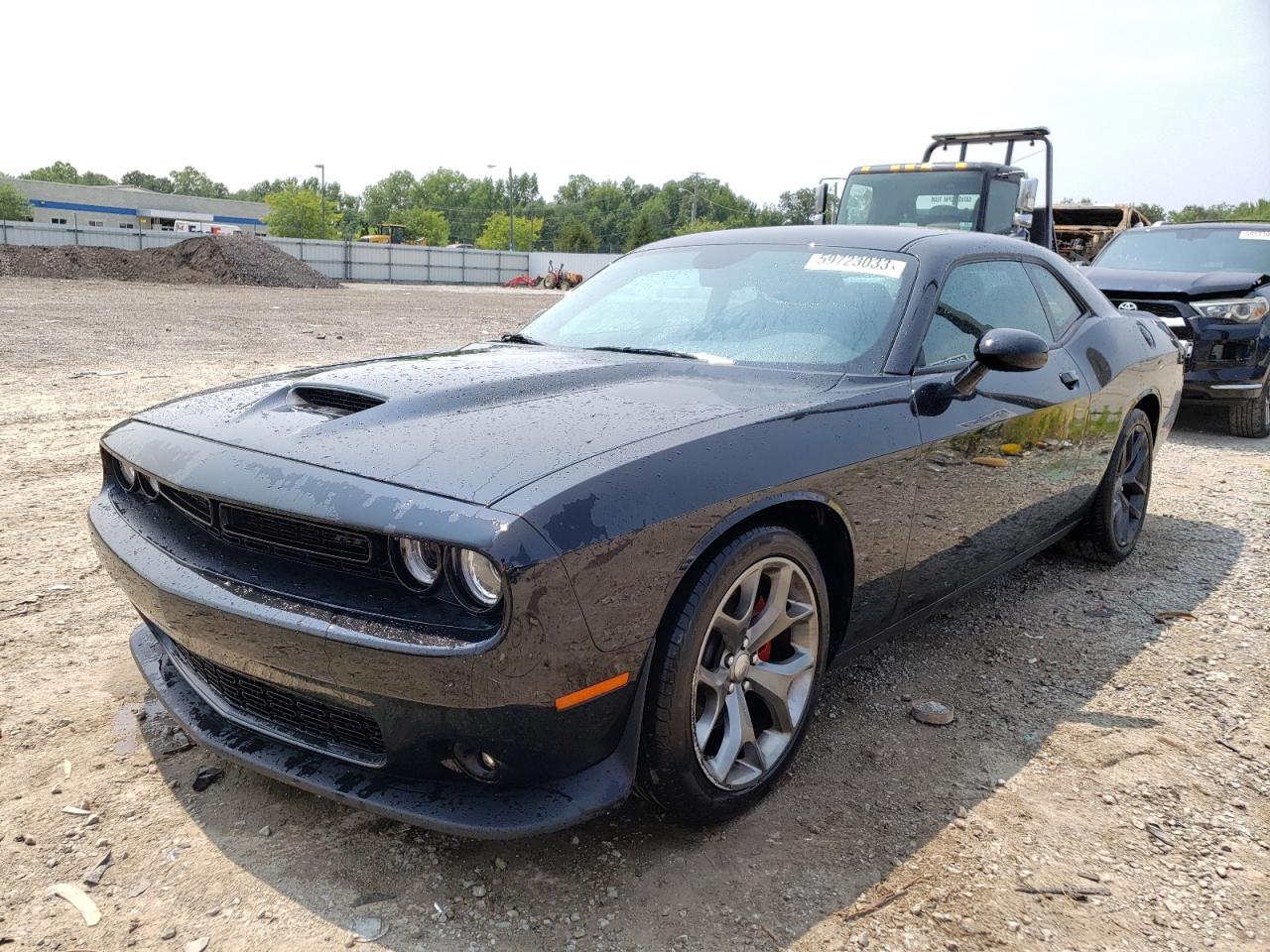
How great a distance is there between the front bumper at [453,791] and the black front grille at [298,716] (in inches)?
1.2

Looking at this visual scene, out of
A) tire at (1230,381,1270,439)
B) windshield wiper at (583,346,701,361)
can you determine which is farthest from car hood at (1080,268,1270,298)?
windshield wiper at (583,346,701,361)

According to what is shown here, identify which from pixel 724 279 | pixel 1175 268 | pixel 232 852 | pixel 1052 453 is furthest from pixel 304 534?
pixel 1175 268

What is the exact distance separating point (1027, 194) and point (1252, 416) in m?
4.41

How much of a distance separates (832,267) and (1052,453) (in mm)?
1150

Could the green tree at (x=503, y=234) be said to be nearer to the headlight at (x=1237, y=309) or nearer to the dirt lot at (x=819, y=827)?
the headlight at (x=1237, y=309)

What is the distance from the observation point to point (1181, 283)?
824cm

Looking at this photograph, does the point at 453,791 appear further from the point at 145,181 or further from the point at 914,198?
the point at 145,181

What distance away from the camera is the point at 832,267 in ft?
10.9

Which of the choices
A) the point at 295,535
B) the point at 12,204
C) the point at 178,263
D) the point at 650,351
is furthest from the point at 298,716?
the point at 12,204

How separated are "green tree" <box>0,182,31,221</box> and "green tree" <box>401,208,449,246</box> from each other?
33.5 metres

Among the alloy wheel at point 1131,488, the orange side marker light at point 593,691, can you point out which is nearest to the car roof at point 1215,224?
the alloy wheel at point 1131,488

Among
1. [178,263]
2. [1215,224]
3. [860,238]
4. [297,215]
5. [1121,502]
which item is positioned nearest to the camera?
[860,238]

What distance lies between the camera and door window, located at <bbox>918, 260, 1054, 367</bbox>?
3166 mm

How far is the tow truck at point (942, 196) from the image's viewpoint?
10805mm
